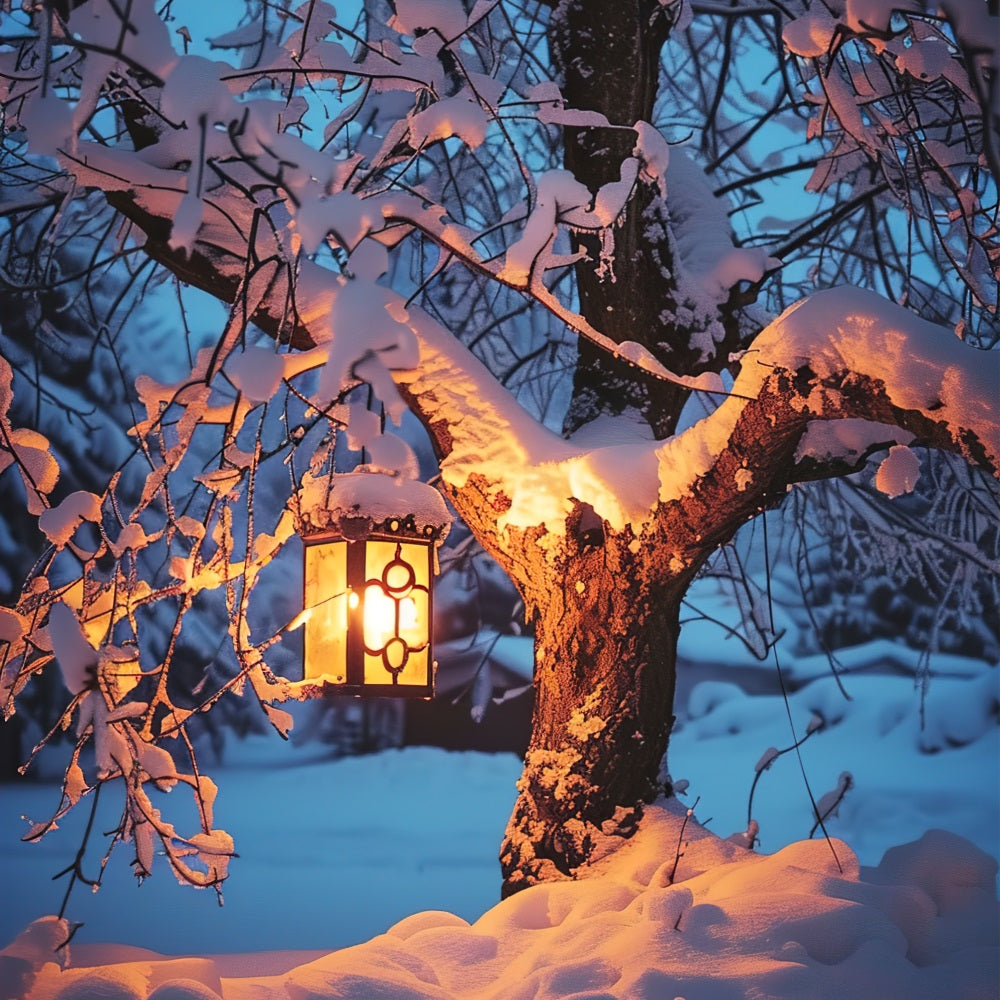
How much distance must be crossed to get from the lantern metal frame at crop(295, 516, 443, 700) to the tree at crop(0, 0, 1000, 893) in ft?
0.34

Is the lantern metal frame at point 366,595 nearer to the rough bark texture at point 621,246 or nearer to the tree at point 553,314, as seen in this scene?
the tree at point 553,314

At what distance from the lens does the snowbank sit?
1875 millimetres

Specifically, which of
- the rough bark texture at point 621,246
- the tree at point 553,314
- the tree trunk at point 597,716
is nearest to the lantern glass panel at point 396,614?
the tree at point 553,314

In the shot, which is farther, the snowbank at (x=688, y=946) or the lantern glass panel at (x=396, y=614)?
the lantern glass panel at (x=396, y=614)

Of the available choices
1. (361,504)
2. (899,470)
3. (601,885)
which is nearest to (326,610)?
(361,504)

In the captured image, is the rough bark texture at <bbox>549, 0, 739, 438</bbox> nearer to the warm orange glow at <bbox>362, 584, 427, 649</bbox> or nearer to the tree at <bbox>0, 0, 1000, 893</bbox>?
the tree at <bbox>0, 0, 1000, 893</bbox>

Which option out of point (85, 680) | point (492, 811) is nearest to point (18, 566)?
point (492, 811)

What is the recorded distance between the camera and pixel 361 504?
228cm

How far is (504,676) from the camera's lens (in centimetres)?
732

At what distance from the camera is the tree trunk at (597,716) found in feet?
8.59

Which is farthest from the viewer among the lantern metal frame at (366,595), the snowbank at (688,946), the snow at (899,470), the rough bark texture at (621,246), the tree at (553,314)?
the rough bark texture at (621,246)

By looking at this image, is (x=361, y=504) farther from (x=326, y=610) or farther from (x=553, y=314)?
(x=553, y=314)

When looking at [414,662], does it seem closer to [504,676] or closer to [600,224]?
[600,224]

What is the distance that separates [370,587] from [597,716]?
72 cm
